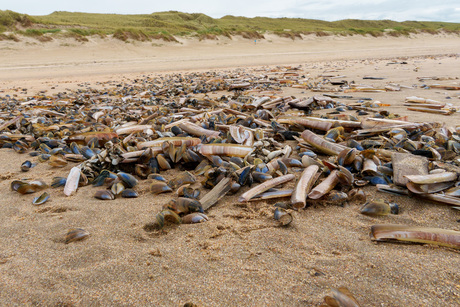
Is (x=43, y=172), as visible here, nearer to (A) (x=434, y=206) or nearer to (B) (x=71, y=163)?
(B) (x=71, y=163)

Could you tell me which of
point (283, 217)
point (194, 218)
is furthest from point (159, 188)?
point (283, 217)

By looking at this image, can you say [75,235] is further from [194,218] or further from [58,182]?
[58,182]

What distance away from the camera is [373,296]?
132 centimetres

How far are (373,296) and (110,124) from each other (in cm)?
443

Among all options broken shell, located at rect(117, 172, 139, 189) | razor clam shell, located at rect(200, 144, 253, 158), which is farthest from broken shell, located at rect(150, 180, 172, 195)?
razor clam shell, located at rect(200, 144, 253, 158)

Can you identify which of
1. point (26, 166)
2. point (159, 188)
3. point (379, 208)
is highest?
point (379, 208)

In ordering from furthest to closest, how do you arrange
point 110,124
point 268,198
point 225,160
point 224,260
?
point 110,124 → point 225,160 → point 268,198 → point 224,260

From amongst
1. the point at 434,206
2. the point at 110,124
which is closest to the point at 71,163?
the point at 110,124

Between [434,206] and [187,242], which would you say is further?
[434,206]

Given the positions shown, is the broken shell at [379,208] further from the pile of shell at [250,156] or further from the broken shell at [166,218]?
the broken shell at [166,218]

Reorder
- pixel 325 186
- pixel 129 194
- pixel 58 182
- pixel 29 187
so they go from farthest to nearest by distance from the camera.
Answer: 1. pixel 58 182
2. pixel 29 187
3. pixel 129 194
4. pixel 325 186

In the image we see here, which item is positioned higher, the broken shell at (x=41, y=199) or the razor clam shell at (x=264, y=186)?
the razor clam shell at (x=264, y=186)

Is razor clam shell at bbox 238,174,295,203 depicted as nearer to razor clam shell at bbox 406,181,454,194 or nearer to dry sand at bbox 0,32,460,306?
dry sand at bbox 0,32,460,306

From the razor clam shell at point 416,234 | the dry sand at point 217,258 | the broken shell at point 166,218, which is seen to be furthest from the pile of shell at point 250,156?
the razor clam shell at point 416,234
